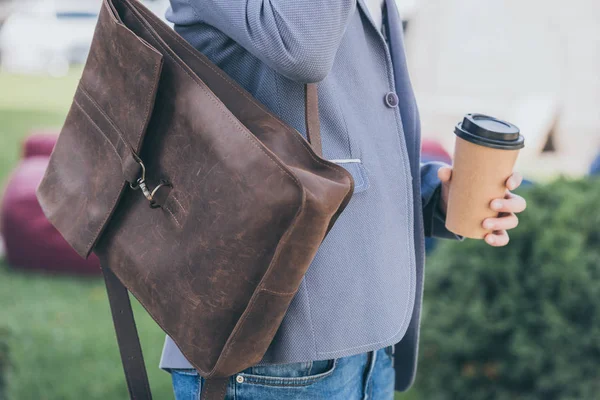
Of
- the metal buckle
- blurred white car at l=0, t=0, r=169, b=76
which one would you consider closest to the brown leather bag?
the metal buckle

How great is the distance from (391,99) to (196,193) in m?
0.44

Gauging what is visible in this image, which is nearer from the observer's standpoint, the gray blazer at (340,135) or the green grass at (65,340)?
the gray blazer at (340,135)

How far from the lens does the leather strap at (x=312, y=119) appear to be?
3.83 ft

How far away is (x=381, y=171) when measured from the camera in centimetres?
127

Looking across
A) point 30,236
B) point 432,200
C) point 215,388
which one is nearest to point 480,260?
point 432,200

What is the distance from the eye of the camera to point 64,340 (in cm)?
393

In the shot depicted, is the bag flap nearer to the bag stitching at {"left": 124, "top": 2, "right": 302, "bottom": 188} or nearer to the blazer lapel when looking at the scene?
the bag stitching at {"left": 124, "top": 2, "right": 302, "bottom": 188}

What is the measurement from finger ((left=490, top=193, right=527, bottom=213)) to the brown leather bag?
0.38 metres

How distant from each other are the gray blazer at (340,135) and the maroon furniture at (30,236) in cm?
375

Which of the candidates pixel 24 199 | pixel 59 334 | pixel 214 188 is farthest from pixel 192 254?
pixel 24 199

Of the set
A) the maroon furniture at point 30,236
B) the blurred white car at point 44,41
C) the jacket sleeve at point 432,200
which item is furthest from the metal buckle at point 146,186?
the blurred white car at point 44,41

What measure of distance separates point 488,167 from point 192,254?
1.82 ft

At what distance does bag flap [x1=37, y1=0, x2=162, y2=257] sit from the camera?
112 cm

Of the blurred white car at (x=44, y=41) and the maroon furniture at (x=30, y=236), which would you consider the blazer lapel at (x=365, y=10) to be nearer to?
the maroon furniture at (x=30, y=236)
